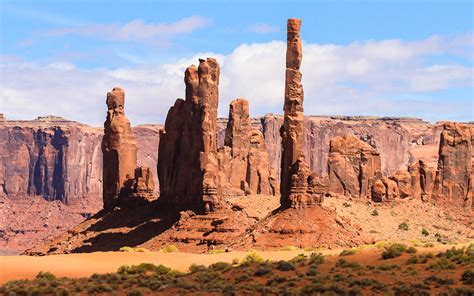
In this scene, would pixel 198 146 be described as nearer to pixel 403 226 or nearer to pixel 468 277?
pixel 403 226

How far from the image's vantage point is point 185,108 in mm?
88375

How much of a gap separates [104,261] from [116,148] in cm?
3844

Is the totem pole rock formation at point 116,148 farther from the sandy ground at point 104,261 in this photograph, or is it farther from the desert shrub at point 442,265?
the desert shrub at point 442,265

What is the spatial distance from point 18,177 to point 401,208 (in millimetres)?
105285

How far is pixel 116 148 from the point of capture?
342ft

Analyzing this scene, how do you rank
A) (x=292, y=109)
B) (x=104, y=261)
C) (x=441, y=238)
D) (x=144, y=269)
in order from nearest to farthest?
(x=144, y=269) → (x=104, y=261) → (x=292, y=109) → (x=441, y=238)

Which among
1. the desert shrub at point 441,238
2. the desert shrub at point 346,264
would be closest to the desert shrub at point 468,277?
the desert shrub at point 346,264

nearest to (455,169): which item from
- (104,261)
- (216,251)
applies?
(216,251)

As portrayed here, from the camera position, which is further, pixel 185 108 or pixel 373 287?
pixel 185 108

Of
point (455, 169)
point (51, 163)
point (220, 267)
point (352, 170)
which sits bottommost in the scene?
point (220, 267)

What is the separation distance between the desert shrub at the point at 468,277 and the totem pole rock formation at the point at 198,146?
35.8 m

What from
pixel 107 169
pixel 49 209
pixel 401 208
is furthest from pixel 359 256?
pixel 49 209

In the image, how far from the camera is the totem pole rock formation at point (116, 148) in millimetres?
104188

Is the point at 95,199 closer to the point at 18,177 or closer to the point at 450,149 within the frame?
the point at 18,177
